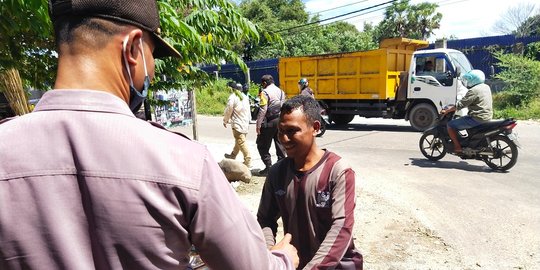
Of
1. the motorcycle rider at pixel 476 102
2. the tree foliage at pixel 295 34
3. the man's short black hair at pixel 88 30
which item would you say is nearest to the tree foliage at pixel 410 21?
the tree foliage at pixel 295 34

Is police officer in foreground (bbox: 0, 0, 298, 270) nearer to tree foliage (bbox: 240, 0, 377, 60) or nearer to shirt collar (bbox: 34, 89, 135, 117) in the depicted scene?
shirt collar (bbox: 34, 89, 135, 117)

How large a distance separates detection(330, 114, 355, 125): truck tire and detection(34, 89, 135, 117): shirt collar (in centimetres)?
1346

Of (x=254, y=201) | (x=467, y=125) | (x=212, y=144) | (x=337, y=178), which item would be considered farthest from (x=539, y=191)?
(x=212, y=144)

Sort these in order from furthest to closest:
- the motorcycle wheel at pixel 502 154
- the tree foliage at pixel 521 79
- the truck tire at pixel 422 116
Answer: the tree foliage at pixel 521 79, the truck tire at pixel 422 116, the motorcycle wheel at pixel 502 154

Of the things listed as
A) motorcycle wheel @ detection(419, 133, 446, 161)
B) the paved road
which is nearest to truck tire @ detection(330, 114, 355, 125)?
the paved road

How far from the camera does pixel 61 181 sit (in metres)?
0.92

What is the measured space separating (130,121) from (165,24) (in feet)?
5.79

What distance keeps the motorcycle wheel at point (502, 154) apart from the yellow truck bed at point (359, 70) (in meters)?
5.30

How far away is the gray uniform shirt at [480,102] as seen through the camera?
7.12 meters

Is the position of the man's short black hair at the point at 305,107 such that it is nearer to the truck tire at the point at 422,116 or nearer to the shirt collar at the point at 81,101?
the shirt collar at the point at 81,101

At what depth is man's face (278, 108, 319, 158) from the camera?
2.38 m

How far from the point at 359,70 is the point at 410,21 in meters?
22.5

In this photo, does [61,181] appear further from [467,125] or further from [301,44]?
[301,44]

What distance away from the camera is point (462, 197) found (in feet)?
19.3
